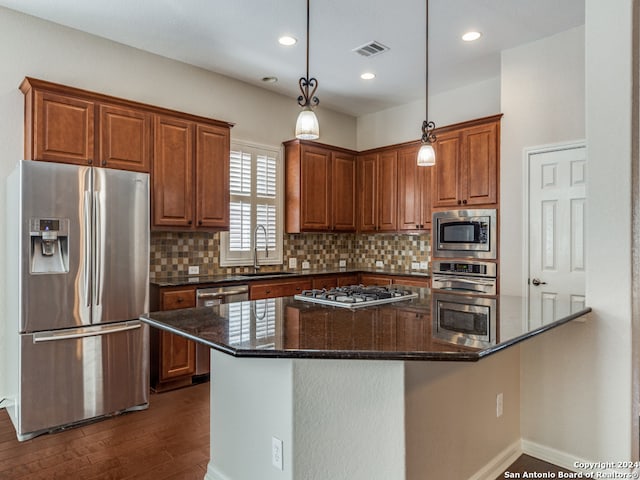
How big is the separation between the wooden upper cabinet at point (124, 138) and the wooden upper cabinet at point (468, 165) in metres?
2.91

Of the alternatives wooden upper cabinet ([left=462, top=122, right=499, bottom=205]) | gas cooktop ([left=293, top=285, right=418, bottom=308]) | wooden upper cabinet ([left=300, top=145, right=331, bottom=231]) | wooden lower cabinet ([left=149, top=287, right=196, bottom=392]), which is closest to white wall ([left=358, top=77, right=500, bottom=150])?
wooden upper cabinet ([left=462, top=122, right=499, bottom=205])

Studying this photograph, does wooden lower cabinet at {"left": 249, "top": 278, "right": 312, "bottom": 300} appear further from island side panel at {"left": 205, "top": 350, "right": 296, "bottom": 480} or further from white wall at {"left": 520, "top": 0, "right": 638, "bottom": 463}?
white wall at {"left": 520, "top": 0, "right": 638, "bottom": 463}

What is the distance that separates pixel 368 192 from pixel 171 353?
3.15 meters

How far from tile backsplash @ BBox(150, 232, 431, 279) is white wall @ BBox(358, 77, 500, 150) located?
1.33m

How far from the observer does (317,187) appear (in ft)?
17.1

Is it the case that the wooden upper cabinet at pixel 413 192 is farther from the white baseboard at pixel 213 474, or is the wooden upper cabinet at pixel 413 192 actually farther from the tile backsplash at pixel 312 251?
the white baseboard at pixel 213 474

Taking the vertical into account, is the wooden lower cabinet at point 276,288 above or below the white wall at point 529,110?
below

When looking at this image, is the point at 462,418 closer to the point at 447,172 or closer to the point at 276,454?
the point at 276,454

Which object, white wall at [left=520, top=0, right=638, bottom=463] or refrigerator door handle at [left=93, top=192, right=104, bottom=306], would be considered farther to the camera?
refrigerator door handle at [left=93, top=192, right=104, bottom=306]

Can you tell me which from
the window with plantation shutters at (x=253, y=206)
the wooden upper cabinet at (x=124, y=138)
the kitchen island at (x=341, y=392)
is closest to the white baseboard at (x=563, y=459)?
the kitchen island at (x=341, y=392)

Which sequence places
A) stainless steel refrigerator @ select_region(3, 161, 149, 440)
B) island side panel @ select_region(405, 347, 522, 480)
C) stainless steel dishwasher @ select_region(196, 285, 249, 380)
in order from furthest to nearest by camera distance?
1. stainless steel dishwasher @ select_region(196, 285, 249, 380)
2. stainless steel refrigerator @ select_region(3, 161, 149, 440)
3. island side panel @ select_region(405, 347, 522, 480)

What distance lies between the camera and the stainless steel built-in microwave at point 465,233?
13.3 feet

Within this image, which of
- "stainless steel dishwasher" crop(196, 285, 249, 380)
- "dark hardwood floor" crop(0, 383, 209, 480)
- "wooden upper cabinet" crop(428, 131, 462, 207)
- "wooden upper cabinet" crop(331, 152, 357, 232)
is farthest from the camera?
"wooden upper cabinet" crop(331, 152, 357, 232)

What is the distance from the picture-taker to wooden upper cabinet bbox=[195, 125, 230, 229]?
4.05 meters
